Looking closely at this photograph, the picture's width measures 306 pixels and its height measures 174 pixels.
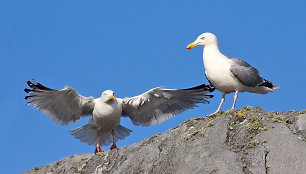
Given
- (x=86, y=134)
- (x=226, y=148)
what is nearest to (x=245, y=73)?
(x=226, y=148)

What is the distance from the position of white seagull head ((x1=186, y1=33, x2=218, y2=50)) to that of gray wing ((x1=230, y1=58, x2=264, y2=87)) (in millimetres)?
626

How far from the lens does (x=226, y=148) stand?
7.93 metres

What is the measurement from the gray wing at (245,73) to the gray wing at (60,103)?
13.1ft

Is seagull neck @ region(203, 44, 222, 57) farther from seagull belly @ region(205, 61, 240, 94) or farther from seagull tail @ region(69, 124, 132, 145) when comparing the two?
seagull tail @ region(69, 124, 132, 145)

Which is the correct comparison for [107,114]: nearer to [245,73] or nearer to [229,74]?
[229,74]

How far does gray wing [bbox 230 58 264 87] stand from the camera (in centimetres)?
949

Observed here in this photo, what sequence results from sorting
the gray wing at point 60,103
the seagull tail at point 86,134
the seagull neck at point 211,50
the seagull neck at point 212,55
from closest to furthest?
the seagull neck at point 212,55
the seagull neck at point 211,50
the gray wing at point 60,103
the seagull tail at point 86,134

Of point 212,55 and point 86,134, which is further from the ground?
point 86,134

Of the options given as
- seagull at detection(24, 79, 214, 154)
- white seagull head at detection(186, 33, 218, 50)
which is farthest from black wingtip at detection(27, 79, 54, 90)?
white seagull head at detection(186, 33, 218, 50)

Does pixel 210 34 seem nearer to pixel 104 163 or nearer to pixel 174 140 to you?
pixel 174 140

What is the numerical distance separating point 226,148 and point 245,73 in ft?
6.95

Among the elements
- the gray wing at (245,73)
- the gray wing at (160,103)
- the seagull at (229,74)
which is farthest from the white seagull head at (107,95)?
the gray wing at (245,73)

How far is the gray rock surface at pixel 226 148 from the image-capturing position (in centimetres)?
751

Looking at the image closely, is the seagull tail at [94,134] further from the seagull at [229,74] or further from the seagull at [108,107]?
the seagull at [229,74]
